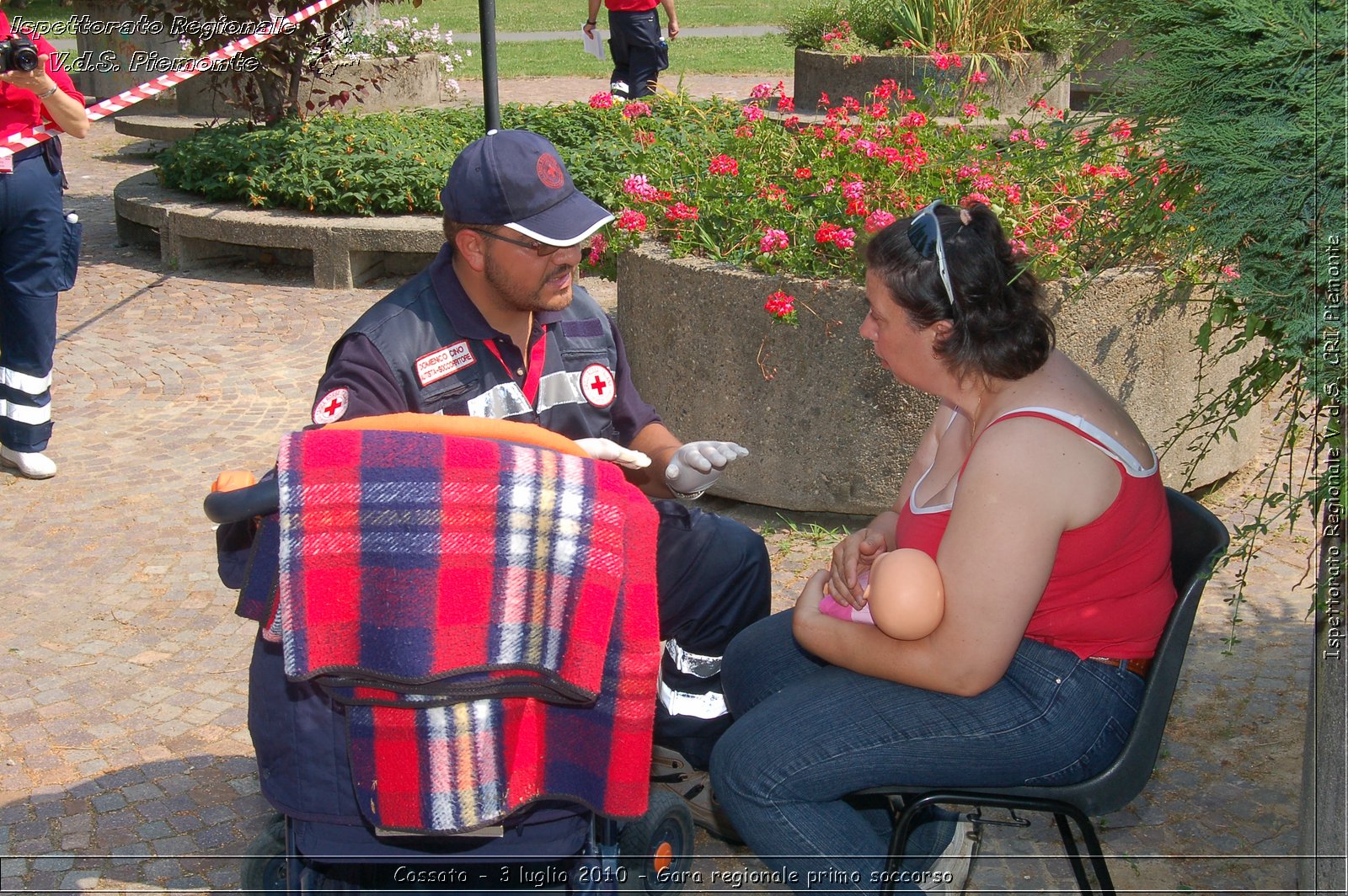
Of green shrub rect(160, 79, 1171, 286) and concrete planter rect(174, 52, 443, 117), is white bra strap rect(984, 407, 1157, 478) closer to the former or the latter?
green shrub rect(160, 79, 1171, 286)

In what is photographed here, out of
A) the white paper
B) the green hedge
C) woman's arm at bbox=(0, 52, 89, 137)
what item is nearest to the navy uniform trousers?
the white paper

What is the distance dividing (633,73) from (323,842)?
30.5 feet

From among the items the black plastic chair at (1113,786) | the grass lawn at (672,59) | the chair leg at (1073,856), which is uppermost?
the black plastic chair at (1113,786)

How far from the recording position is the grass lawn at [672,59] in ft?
50.0

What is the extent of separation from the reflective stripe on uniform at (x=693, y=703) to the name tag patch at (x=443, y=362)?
847 mm

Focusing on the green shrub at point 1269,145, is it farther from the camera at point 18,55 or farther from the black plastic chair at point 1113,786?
the camera at point 18,55

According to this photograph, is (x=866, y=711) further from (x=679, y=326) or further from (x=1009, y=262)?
(x=679, y=326)

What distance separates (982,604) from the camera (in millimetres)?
2141

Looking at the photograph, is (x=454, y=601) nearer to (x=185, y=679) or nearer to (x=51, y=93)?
(x=185, y=679)

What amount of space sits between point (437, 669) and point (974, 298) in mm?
1142

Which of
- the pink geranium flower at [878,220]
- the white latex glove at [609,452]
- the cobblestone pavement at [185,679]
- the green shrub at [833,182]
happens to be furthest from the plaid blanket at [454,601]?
the pink geranium flower at [878,220]

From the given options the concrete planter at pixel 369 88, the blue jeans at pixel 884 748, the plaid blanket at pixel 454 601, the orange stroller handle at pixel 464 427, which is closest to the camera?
the plaid blanket at pixel 454 601

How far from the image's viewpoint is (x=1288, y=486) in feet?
7.23

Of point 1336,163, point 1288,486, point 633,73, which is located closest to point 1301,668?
point 1288,486
